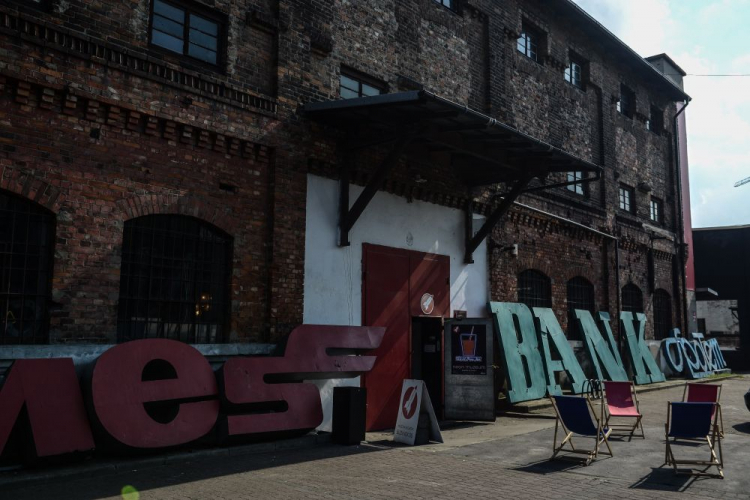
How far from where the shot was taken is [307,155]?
37.4 ft

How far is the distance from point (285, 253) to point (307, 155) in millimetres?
1805

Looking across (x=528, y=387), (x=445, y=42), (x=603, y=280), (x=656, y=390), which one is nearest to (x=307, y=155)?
(x=445, y=42)

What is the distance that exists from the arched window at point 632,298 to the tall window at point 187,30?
50.5 feet

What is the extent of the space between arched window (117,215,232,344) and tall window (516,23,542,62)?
35.5ft

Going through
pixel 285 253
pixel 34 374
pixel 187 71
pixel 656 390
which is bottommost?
pixel 656 390

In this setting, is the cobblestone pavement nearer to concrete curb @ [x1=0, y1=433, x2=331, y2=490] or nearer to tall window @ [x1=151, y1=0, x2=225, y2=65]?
concrete curb @ [x1=0, y1=433, x2=331, y2=490]

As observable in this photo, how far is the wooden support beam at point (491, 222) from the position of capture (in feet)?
47.4

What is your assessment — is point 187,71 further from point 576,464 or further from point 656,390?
point 656,390

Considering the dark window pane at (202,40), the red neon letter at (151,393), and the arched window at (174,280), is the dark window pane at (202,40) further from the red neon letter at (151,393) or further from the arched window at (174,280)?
the red neon letter at (151,393)

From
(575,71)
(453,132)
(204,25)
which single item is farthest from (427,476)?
(575,71)

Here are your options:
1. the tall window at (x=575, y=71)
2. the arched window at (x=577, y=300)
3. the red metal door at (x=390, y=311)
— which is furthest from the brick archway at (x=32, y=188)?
the tall window at (x=575, y=71)

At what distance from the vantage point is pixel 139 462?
8.03 metres

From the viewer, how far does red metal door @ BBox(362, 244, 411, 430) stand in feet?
40.2

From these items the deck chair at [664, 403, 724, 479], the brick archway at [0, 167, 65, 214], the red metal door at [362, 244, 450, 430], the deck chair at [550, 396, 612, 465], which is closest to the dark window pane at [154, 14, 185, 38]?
the brick archway at [0, 167, 65, 214]
